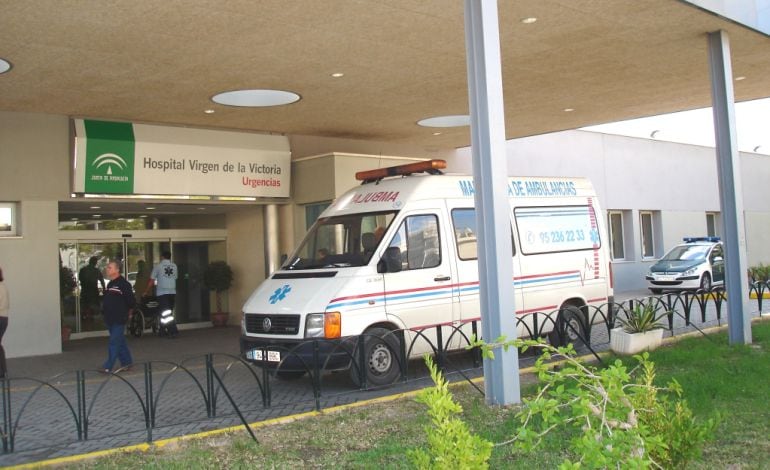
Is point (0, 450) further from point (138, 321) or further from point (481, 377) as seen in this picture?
point (138, 321)

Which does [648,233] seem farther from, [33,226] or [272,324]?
[33,226]

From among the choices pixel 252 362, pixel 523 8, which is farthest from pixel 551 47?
pixel 252 362

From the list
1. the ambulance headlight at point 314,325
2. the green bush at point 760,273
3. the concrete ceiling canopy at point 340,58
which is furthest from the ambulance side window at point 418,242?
the green bush at point 760,273

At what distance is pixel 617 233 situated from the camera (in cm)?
2448

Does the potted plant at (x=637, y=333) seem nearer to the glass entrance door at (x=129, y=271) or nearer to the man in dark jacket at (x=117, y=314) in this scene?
the man in dark jacket at (x=117, y=314)

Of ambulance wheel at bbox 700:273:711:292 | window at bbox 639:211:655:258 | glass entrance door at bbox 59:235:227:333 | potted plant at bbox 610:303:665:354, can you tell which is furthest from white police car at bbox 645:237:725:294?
glass entrance door at bbox 59:235:227:333

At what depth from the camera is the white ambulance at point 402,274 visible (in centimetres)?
838

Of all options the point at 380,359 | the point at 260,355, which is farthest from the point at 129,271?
the point at 380,359

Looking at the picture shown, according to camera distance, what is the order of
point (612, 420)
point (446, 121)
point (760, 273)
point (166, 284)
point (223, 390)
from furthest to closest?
point (760, 273), point (446, 121), point (166, 284), point (223, 390), point (612, 420)

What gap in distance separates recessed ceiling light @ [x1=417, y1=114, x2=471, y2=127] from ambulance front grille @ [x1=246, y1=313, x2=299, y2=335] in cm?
774

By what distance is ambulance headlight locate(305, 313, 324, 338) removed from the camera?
8.24m

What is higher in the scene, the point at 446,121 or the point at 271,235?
the point at 446,121

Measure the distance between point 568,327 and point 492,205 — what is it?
14.1 feet

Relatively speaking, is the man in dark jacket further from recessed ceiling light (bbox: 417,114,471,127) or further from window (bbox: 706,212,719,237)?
window (bbox: 706,212,719,237)
